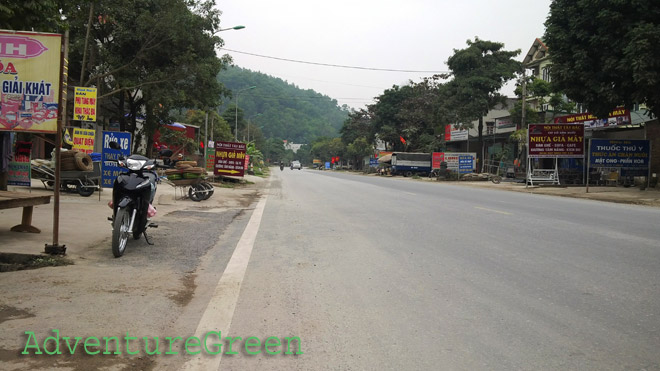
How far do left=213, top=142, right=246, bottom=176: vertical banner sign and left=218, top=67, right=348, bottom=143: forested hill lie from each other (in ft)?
234

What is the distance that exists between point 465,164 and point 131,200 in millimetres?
36092

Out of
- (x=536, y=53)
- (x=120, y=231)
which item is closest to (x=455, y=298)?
(x=120, y=231)

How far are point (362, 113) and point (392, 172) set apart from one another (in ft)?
81.8

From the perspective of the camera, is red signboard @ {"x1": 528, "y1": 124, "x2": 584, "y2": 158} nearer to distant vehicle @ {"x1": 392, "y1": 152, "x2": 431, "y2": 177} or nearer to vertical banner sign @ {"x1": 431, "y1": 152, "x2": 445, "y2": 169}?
vertical banner sign @ {"x1": 431, "y1": 152, "x2": 445, "y2": 169}

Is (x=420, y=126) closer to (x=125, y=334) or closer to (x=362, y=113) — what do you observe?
(x=362, y=113)

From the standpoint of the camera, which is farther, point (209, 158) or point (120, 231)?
point (209, 158)

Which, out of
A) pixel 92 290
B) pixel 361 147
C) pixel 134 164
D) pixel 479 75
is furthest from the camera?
pixel 361 147

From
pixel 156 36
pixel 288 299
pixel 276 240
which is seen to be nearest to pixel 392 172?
pixel 156 36

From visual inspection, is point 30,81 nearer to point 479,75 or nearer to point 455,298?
point 455,298

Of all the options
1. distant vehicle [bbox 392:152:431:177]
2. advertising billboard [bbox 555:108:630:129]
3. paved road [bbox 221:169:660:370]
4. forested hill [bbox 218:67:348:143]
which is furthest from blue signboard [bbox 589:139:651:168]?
forested hill [bbox 218:67:348:143]

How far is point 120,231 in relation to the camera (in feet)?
20.9

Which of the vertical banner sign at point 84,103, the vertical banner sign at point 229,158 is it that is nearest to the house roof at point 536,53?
the vertical banner sign at point 229,158

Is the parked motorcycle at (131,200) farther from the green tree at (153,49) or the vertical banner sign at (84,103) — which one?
the green tree at (153,49)

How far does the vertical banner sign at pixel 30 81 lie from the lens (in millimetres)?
5898
